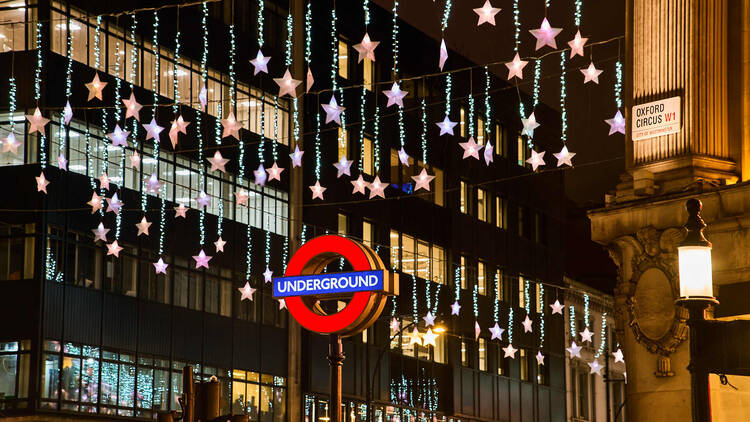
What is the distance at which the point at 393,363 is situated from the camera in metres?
60.8

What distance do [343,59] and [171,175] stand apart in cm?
1365

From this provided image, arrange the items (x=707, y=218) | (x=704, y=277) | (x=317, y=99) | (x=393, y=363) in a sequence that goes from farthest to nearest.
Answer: (x=393, y=363) → (x=317, y=99) → (x=707, y=218) → (x=704, y=277)

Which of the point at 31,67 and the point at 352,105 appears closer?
the point at 31,67

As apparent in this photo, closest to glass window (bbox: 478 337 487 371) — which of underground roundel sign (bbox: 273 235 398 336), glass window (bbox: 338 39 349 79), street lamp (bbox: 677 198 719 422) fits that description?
glass window (bbox: 338 39 349 79)

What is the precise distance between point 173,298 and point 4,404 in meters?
8.05

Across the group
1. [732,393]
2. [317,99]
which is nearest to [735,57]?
[732,393]

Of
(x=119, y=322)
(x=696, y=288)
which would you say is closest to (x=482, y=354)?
(x=119, y=322)

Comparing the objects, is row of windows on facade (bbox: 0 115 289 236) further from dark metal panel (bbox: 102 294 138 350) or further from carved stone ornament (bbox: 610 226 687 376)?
carved stone ornament (bbox: 610 226 687 376)

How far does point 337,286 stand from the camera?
627 inches

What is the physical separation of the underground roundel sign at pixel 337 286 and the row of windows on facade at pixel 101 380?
24.2 m

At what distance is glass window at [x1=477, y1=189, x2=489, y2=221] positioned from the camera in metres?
69.5

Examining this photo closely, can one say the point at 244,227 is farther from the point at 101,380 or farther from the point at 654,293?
the point at 654,293

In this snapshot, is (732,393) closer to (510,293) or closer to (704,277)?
(704,277)

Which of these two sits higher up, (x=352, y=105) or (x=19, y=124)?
(x=352, y=105)
